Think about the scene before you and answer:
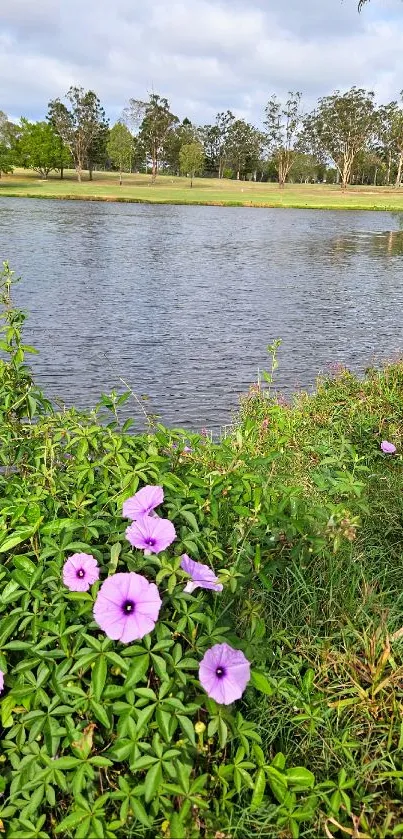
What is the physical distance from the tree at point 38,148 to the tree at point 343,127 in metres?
31.0

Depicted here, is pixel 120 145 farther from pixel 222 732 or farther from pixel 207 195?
pixel 222 732

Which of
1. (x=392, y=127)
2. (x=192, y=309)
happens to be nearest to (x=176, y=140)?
(x=392, y=127)

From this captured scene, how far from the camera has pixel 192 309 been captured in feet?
42.9

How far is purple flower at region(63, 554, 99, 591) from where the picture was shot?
1656mm

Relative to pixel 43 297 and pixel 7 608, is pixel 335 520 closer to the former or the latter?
pixel 7 608

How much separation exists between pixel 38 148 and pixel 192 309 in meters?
63.1

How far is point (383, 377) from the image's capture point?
589cm

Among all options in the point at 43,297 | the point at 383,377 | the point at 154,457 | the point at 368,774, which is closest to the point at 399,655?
the point at 368,774

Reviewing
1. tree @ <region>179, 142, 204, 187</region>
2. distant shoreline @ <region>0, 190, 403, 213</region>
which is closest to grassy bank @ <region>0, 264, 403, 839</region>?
distant shoreline @ <region>0, 190, 403, 213</region>

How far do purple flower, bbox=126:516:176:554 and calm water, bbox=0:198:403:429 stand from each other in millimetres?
5008

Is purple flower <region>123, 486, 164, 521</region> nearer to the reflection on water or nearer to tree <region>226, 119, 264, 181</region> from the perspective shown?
the reflection on water

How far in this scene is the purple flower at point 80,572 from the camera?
1656 mm

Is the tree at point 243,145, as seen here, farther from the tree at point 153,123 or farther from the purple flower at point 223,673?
the purple flower at point 223,673

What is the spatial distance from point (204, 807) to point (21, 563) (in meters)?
0.78
